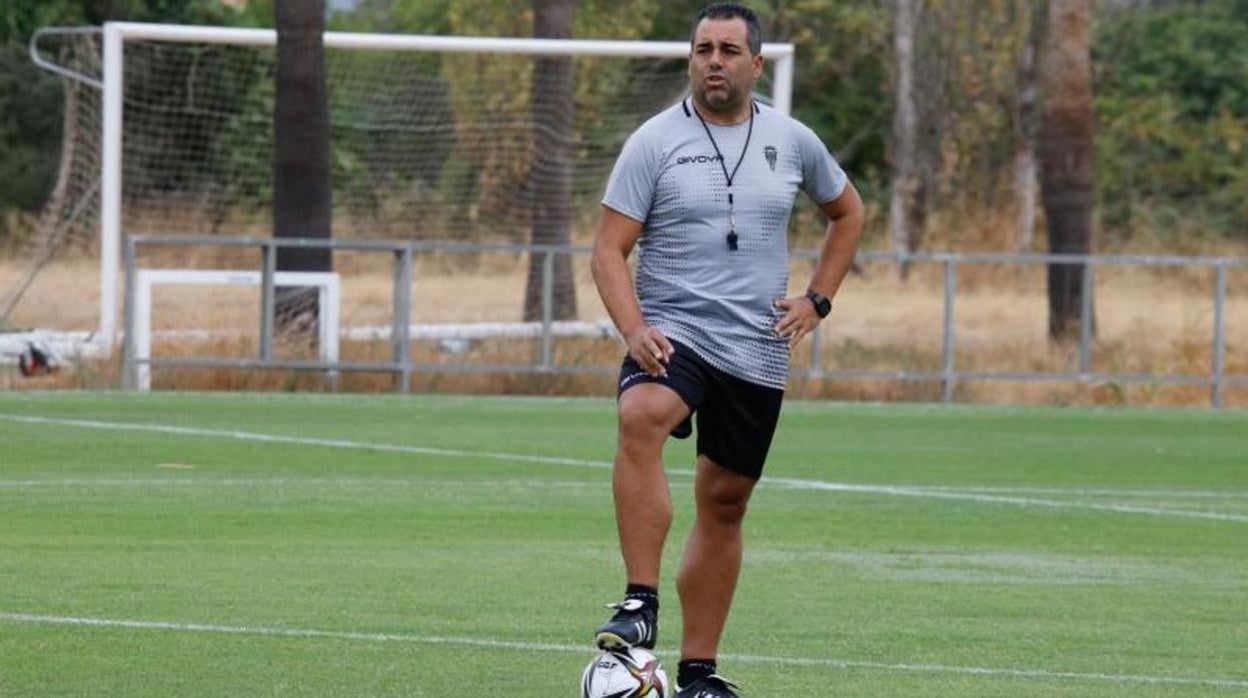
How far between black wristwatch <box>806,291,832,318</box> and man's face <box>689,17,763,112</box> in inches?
28.3

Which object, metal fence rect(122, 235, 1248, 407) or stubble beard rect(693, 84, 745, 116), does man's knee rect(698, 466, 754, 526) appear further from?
metal fence rect(122, 235, 1248, 407)

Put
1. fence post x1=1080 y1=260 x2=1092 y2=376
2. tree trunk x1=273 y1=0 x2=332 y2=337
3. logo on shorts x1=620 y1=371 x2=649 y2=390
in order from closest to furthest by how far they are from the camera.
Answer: logo on shorts x1=620 y1=371 x2=649 y2=390 → fence post x1=1080 y1=260 x2=1092 y2=376 → tree trunk x1=273 y1=0 x2=332 y2=337

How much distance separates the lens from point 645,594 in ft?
28.7

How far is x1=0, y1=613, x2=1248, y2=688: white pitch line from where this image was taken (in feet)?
32.3

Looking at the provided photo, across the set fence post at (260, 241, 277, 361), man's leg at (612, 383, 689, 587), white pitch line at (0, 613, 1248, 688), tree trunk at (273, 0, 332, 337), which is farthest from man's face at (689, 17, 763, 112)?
tree trunk at (273, 0, 332, 337)

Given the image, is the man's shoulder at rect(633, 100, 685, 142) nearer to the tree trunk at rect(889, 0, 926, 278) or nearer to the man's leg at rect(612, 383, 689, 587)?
the man's leg at rect(612, 383, 689, 587)

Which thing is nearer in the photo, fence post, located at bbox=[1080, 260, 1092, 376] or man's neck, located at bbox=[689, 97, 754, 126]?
man's neck, located at bbox=[689, 97, 754, 126]

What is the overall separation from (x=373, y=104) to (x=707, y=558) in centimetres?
2456

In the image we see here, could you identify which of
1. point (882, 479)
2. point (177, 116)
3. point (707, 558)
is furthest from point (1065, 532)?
point (177, 116)

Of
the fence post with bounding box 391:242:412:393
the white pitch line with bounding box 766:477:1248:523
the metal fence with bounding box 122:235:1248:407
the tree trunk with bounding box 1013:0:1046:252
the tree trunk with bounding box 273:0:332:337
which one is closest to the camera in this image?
the white pitch line with bounding box 766:477:1248:523

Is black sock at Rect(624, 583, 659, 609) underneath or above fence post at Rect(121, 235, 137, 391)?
underneath

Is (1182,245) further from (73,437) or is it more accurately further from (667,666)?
(667,666)

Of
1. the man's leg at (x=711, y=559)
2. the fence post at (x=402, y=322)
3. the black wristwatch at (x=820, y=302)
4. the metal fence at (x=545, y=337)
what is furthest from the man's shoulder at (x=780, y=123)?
the fence post at (x=402, y=322)

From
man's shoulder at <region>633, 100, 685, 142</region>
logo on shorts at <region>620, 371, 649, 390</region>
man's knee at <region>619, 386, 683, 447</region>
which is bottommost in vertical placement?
man's knee at <region>619, 386, 683, 447</region>
